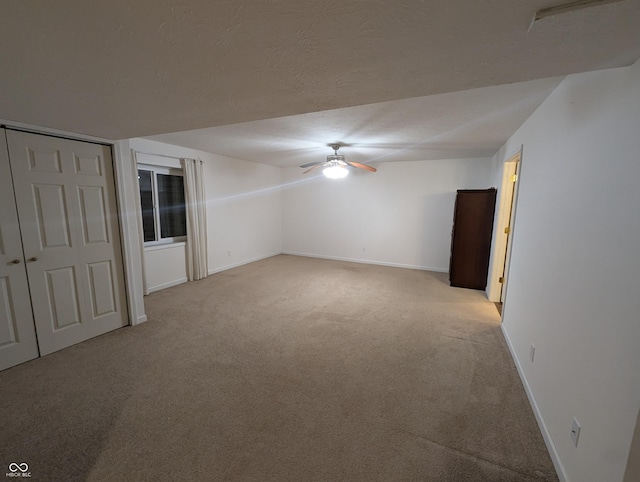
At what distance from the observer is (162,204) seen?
14.7ft

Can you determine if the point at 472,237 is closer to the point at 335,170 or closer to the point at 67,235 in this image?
the point at 335,170

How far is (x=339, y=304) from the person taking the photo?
379 centimetres

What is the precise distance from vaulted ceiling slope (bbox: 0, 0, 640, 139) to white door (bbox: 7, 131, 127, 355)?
31.5 inches

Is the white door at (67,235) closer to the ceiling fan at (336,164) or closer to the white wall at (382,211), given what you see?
the ceiling fan at (336,164)

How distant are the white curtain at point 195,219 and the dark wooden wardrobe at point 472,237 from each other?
4380mm

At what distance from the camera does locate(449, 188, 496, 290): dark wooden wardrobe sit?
427 cm

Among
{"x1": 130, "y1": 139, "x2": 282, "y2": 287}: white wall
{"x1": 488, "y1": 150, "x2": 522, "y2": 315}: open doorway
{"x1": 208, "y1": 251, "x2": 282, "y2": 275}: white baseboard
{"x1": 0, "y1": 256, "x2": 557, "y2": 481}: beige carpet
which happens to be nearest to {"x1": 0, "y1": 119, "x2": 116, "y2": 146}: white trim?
{"x1": 130, "y1": 139, "x2": 282, "y2": 287}: white wall

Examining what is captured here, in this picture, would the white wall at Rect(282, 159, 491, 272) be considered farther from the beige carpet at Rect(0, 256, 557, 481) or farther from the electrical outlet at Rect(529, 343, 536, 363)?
the electrical outlet at Rect(529, 343, 536, 363)

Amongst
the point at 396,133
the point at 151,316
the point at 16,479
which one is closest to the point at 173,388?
the point at 16,479

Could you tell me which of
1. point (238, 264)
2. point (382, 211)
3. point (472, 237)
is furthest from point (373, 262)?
point (238, 264)

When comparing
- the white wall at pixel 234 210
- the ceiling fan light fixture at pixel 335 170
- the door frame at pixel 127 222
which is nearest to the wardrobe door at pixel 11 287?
the door frame at pixel 127 222

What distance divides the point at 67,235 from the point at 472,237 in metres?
5.25

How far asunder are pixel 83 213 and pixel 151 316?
142 centimetres

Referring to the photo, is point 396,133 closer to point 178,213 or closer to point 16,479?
point 178,213
